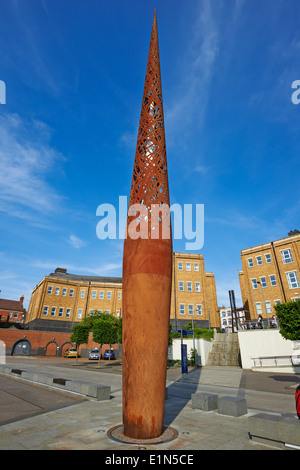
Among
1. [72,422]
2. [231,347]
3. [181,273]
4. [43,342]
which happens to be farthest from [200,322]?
[72,422]

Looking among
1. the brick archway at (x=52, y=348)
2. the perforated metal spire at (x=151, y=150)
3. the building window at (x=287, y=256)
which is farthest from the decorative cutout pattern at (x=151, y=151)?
the brick archway at (x=52, y=348)

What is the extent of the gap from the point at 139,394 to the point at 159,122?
6.78 metres

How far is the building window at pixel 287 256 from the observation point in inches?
1325

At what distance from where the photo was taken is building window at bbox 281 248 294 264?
33.7 m

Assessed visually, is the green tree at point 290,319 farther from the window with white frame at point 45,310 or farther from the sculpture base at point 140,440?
the window with white frame at point 45,310

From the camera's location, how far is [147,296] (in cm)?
561

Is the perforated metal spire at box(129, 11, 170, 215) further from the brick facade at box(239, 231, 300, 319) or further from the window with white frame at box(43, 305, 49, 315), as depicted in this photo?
the window with white frame at box(43, 305, 49, 315)

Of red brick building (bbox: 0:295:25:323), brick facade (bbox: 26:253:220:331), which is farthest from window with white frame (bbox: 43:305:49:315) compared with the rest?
red brick building (bbox: 0:295:25:323)

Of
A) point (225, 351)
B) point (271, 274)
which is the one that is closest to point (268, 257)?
point (271, 274)

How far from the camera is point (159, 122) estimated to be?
7402 millimetres

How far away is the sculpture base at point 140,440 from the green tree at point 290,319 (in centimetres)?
1210

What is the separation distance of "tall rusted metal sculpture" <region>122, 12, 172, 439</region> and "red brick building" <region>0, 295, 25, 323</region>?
72045 millimetres

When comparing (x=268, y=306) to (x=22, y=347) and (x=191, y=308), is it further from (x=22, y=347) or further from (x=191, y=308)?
(x=22, y=347)
